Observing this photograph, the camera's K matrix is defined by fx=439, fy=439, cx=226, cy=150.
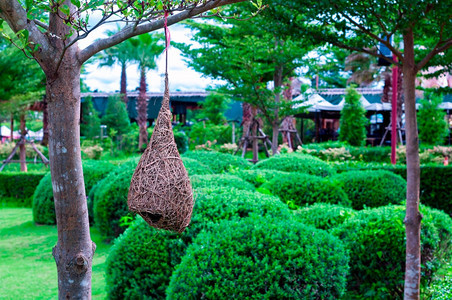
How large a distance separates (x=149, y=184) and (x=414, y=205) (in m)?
2.38

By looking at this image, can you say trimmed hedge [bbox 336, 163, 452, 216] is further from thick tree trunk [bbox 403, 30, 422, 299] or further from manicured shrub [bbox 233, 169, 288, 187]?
thick tree trunk [bbox 403, 30, 422, 299]

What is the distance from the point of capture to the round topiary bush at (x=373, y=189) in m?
6.87

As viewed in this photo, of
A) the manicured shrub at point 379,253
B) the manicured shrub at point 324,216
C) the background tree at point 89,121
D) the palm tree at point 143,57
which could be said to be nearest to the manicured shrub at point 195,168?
the manicured shrub at point 324,216

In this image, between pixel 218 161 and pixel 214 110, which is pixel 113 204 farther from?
pixel 214 110

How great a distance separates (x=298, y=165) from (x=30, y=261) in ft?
15.4

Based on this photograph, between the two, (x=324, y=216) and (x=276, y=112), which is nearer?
(x=324, y=216)

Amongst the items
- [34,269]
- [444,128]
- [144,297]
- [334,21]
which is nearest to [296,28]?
[334,21]

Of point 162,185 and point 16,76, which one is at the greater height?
point 16,76

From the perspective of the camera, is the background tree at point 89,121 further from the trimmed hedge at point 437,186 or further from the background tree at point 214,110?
the trimmed hedge at point 437,186

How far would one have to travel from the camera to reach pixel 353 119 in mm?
20422

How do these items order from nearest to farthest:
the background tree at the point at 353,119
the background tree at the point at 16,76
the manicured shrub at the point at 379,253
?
1. the manicured shrub at the point at 379,253
2. the background tree at the point at 16,76
3. the background tree at the point at 353,119

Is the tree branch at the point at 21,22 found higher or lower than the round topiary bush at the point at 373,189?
higher

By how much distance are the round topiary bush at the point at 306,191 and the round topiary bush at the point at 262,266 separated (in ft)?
7.79

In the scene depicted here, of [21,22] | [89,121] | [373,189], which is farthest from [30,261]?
[89,121]
